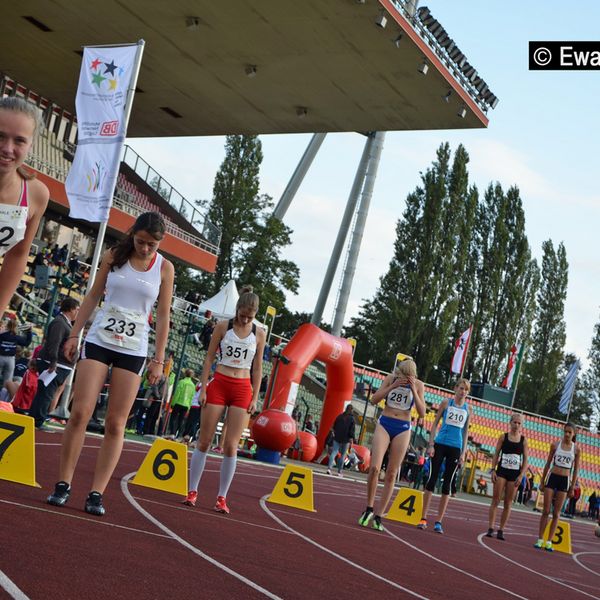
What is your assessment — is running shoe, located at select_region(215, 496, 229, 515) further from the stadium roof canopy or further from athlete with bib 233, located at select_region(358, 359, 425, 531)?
the stadium roof canopy

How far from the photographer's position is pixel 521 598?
27.0 feet

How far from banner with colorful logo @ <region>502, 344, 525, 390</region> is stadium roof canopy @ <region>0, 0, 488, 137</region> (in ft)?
83.3

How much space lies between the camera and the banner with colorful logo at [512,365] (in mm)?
54500

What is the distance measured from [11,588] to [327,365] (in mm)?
22914

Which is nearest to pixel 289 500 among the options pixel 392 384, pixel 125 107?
pixel 392 384

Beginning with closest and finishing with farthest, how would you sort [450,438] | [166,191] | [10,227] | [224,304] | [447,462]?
[10,227]
[450,438]
[447,462]
[224,304]
[166,191]

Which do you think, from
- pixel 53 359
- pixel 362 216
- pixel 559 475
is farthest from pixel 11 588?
pixel 362 216

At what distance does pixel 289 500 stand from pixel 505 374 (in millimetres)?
49302

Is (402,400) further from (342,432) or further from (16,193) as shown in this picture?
(342,432)

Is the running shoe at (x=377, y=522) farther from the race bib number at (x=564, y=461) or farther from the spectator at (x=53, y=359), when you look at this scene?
the race bib number at (x=564, y=461)

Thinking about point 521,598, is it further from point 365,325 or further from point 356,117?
point 365,325

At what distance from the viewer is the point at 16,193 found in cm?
386

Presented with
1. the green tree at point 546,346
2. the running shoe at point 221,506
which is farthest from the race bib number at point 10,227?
the green tree at point 546,346

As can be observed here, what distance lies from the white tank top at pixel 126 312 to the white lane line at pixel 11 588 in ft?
8.57
